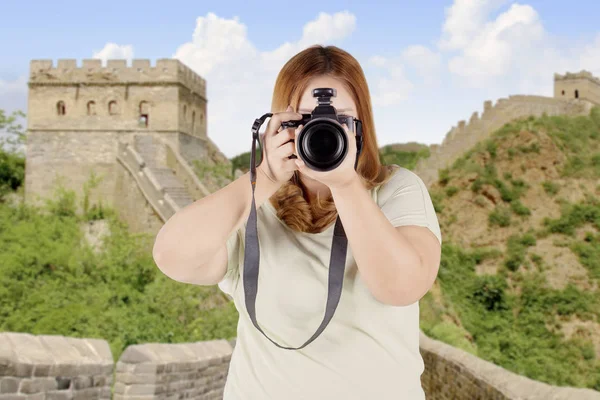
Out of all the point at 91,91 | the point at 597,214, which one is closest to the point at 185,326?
the point at 91,91

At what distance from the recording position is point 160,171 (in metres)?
20.0

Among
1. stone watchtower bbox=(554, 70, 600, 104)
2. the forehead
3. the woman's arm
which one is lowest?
the woman's arm

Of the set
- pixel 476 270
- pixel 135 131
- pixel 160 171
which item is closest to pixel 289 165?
pixel 160 171

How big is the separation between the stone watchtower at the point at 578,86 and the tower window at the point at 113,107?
20117 millimetres

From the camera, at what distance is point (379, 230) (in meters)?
1.64

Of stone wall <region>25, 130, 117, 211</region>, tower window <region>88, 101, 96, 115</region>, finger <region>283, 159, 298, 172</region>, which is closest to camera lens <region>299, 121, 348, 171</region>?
finger <region>283, 159, 298, 172</region>

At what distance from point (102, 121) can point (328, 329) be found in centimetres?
2056

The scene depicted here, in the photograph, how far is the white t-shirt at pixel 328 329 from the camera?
182 cm

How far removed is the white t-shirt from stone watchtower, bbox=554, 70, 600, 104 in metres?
30.9

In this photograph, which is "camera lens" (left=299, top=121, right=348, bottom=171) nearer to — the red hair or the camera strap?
the camera strap

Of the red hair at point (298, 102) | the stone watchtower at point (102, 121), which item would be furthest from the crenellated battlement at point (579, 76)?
the red hair at point (298, 102)

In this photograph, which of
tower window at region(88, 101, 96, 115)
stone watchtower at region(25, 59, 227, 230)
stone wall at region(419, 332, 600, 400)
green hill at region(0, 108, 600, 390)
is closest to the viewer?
stone wall at region(419, 332, 600, 400)

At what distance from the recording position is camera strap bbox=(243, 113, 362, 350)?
1.73 meters

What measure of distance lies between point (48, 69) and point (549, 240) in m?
Result: 17.9
